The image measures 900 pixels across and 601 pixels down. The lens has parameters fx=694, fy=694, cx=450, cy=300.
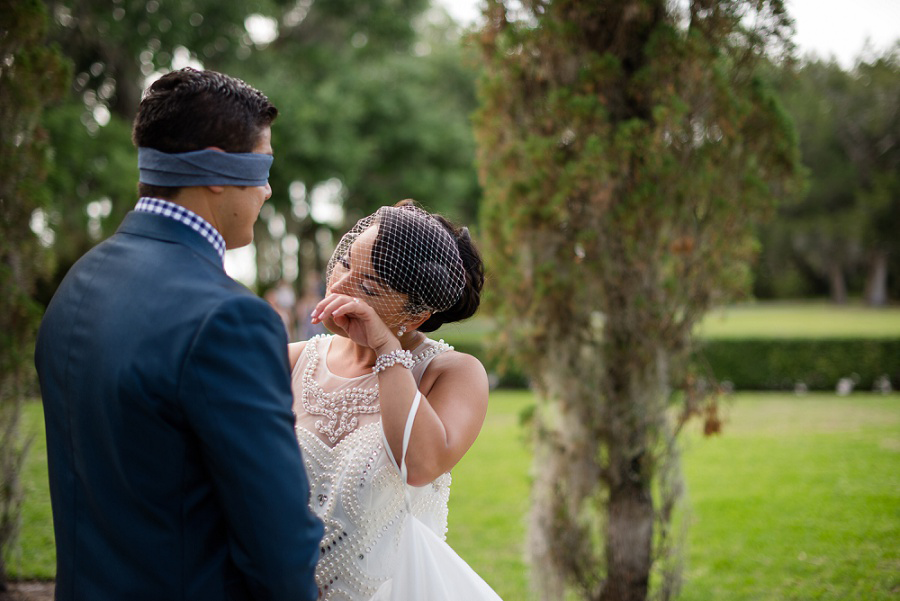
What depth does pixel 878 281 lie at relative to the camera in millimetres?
35844

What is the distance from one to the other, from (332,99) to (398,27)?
3.39m

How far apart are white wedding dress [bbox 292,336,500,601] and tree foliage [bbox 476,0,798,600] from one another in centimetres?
225

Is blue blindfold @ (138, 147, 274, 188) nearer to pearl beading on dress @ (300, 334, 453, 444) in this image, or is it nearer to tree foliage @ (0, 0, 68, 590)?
pearl beading on dress @ (300, 334, 453, 444)

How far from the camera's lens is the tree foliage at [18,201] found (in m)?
4.46

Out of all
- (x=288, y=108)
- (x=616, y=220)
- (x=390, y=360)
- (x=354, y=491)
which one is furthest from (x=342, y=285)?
(x=288, y=108)

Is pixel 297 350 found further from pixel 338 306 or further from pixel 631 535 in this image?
pixel 631 535

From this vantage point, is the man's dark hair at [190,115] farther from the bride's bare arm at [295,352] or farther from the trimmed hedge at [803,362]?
the trimmed hedge at [803,362]

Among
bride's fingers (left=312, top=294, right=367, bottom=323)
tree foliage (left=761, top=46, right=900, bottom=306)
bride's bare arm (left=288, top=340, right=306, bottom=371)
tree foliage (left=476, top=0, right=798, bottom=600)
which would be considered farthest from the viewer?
tree foliage (left=761, top=46, right=900, bottom=306)

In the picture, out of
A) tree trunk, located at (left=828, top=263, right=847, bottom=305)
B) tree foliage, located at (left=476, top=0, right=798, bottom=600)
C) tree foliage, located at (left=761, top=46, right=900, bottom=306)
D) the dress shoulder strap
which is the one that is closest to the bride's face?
the dress shoulder strap

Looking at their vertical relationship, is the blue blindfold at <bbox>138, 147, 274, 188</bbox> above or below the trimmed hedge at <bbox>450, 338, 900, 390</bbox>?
above

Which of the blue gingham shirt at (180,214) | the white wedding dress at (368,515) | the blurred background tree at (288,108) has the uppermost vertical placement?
the blurred background tree at (288,108)

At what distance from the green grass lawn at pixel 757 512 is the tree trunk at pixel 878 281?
90.1 feet

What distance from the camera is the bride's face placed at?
227cm

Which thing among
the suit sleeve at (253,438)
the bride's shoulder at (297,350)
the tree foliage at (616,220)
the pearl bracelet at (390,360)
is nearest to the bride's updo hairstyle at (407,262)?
the pearl bracelet at (390,360)
